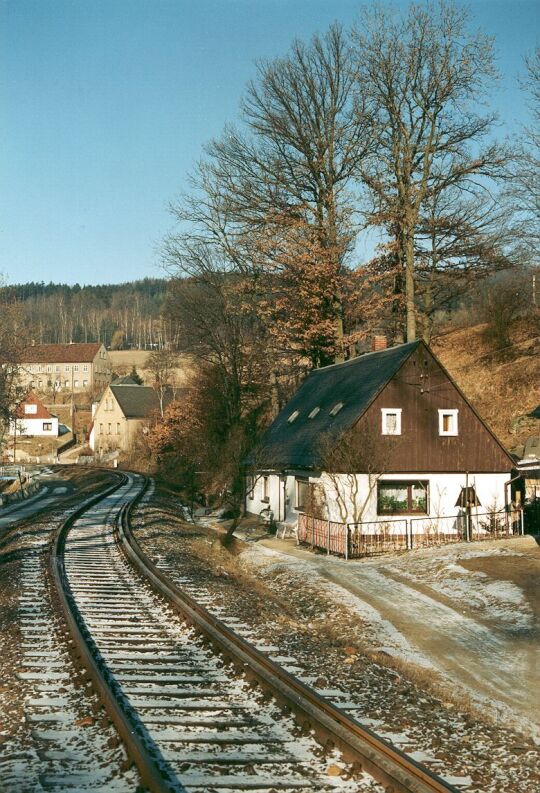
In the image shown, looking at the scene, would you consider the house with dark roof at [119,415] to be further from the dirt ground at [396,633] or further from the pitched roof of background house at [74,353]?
the dirt ground at [396,633]

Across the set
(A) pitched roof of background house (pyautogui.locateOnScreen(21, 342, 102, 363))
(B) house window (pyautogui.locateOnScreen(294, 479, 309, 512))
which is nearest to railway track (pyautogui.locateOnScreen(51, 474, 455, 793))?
(B) house window (pyautogui.locateOnScreen(294, 479, 309, 512))

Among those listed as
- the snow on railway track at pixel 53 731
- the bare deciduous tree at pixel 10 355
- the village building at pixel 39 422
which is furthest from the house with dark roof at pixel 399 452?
the village building at pixel 39 422

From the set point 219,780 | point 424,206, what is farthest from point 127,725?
point 424,206

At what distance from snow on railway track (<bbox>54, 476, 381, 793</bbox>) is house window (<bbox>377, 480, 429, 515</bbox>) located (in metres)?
14.7

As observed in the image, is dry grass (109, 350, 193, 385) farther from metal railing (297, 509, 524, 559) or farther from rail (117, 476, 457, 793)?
rail (117, 476, 457, 793)

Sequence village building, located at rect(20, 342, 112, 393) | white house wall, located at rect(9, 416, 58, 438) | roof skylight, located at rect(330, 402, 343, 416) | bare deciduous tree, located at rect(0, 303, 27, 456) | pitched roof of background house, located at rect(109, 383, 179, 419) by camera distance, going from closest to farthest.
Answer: roof skylight, located at rect(330, 402, 343, 416), bare deciduous tree, located at rect(0, 303, 27, 456), pitched roof of background house, located at rect(109, 383, 179, 419), white house wall, located at rect(9, 416, 58, 438), village building, located at rect(20, 342, 112, 393)

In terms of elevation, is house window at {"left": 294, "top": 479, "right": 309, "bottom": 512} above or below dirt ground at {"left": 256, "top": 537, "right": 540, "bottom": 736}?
above

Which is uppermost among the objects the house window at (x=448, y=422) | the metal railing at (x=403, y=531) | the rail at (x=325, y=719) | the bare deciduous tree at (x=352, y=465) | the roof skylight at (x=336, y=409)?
the roof skylight at (x=336, y=409)

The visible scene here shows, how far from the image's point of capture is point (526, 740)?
8.58 metres

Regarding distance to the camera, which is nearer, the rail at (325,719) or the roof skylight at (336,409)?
the rail at (325,719)

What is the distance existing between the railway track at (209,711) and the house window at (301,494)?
15.3 meters

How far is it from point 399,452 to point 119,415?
79.6m

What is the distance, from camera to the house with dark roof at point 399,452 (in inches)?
1073

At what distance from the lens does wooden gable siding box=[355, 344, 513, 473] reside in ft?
94.7
